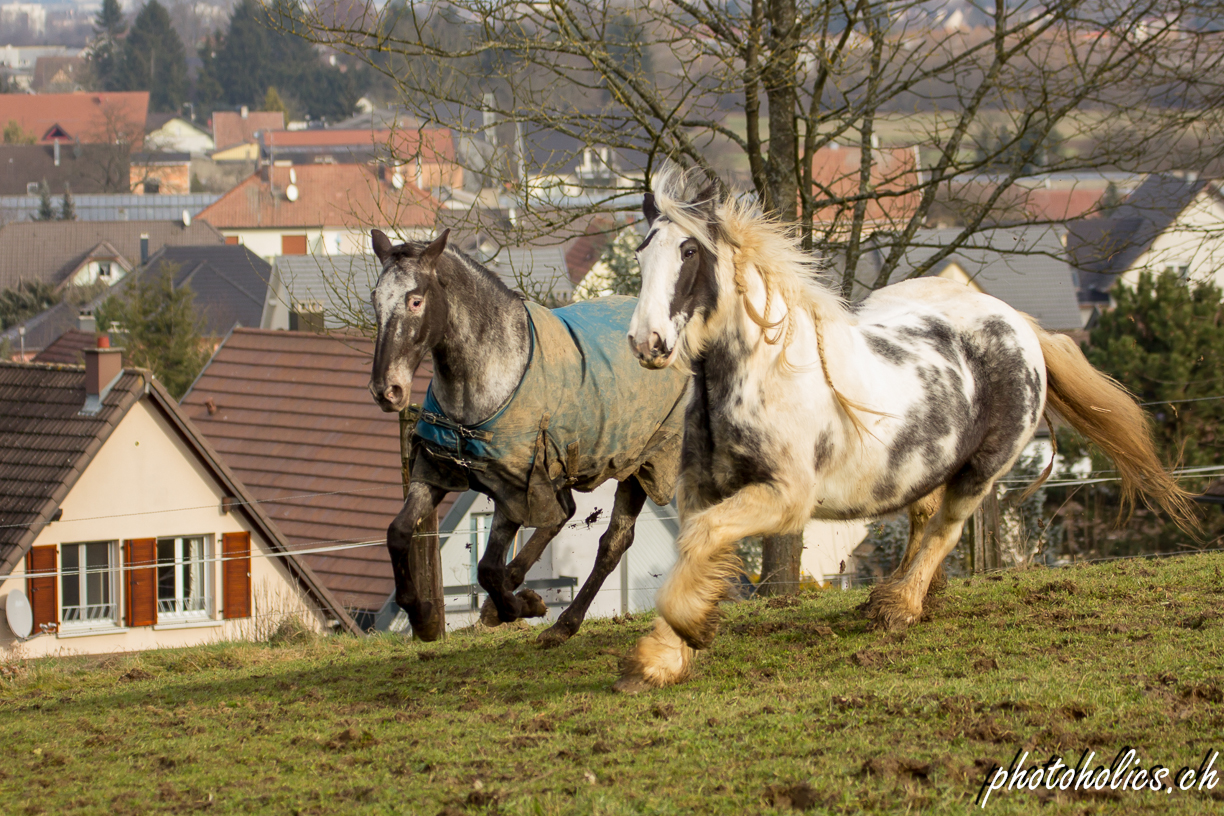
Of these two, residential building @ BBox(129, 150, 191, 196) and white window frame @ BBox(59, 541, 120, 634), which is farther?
residential building @ BBox(129, 150, 191, 196)

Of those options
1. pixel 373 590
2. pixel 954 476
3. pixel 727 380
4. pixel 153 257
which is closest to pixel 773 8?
pixel 954 476

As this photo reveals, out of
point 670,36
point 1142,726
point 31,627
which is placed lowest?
point 31,627

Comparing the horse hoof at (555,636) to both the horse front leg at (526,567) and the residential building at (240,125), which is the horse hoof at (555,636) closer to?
the horse front leg at (526,567)

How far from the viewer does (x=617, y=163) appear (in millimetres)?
12461

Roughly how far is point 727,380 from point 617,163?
7.34 metres

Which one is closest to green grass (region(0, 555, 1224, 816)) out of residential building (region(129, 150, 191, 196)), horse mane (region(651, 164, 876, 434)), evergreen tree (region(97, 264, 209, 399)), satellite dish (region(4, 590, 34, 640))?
horse mane (region(651, 164, 876, 434))

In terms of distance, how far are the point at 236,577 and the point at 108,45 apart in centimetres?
17376

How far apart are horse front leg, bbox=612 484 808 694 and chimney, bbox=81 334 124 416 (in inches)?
603

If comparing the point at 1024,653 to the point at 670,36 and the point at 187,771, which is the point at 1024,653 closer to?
the point at 187,771

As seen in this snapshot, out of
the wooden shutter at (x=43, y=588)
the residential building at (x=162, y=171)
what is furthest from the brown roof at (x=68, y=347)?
the residential building at (x=162, y=171)

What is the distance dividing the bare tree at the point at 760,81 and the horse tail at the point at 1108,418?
3170 millimetres

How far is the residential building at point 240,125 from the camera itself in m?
146

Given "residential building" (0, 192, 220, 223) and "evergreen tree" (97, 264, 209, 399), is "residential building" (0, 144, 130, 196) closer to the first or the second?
"residential building" (0, 192, 220, 223)

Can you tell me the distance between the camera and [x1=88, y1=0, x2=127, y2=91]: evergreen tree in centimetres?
16825
